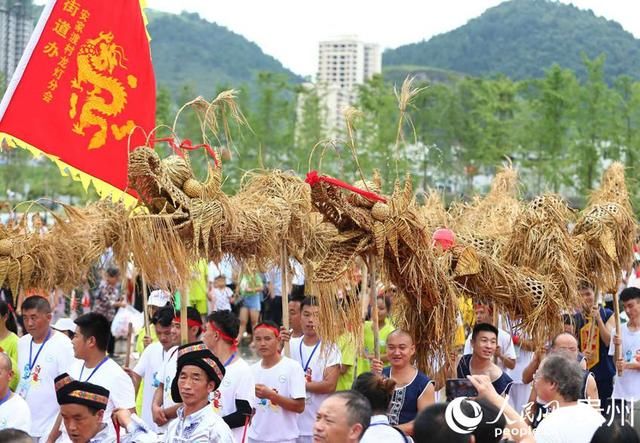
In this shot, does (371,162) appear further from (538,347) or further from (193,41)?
(193,41)

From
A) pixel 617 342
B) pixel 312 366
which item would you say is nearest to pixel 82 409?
pixel 312 366

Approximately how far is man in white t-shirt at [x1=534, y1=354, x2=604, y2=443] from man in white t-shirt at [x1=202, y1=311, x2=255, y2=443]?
2210mm

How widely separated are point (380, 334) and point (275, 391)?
71.7 inches

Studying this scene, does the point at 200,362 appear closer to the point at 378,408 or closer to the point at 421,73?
the point at 378,408

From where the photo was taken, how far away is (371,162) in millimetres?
30656

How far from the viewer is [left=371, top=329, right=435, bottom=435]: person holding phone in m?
6.46

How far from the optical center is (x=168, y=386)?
732cm

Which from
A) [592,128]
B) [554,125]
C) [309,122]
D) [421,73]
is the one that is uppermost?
[421,73]

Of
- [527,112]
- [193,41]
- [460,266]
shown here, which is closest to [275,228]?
[460,266]

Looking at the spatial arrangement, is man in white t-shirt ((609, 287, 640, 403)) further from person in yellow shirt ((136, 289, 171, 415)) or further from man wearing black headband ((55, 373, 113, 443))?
man wearing black headband ((55, 373, 113, 443))

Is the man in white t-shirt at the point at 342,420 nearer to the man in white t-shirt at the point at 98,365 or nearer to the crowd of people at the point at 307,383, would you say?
the crowd of people at the point at 307,383

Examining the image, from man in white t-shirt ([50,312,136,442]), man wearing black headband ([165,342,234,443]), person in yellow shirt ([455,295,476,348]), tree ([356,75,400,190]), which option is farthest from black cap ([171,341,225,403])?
tree ([356,75,400,190])

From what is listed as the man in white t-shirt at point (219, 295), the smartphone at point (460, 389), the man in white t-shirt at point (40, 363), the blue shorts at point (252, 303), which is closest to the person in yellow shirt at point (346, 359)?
the smartphone at point (460, 389)

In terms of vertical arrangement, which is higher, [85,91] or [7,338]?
[85,91]
